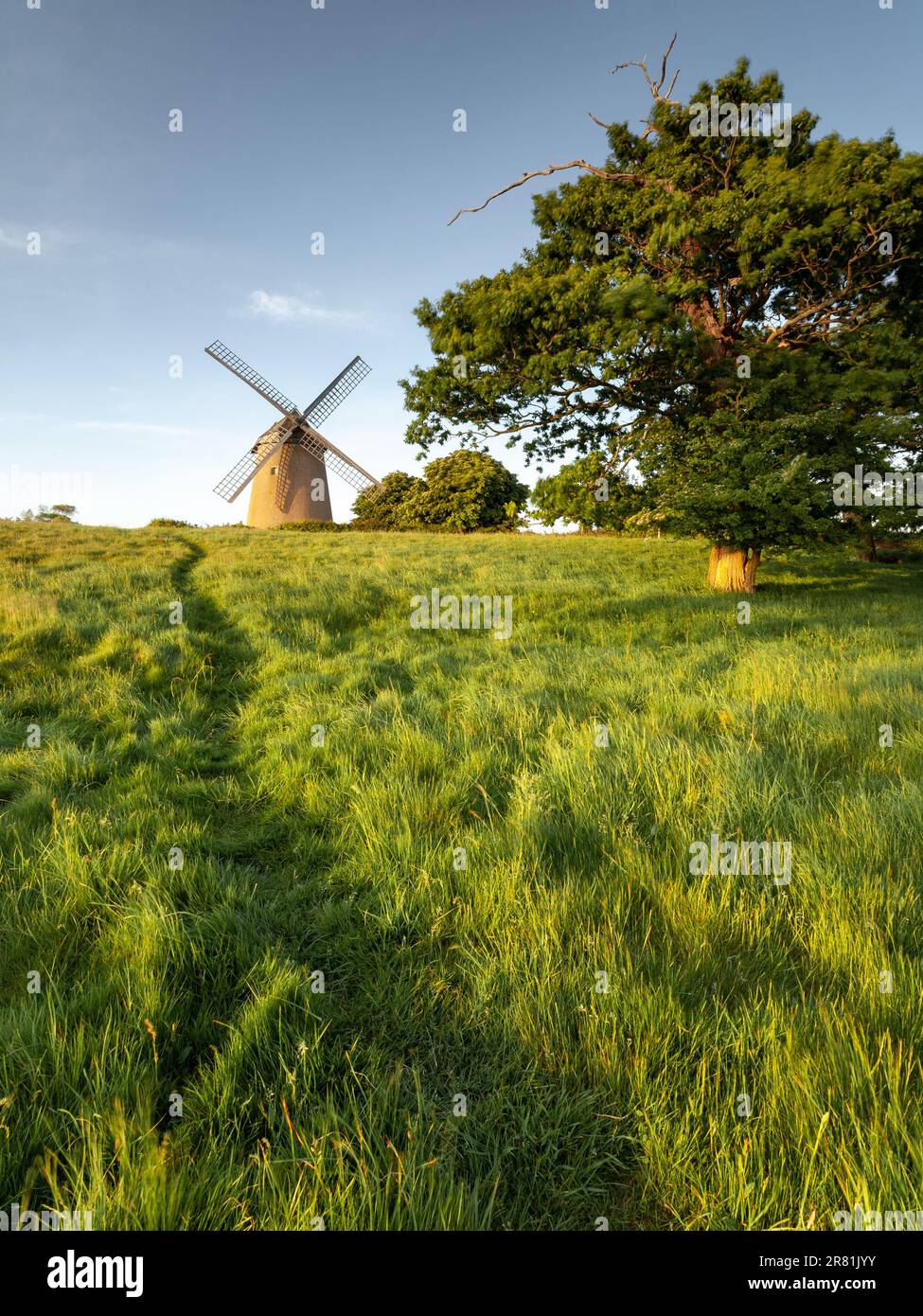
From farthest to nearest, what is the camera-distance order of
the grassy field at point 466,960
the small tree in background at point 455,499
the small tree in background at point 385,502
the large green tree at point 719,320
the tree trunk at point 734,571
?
1. the small tree in background at point 385,502
2. the small tree in background at point 455,499
3. the tree trunk at point 734,571
4. the large green tree at point 719,320
5. the grassy field at point 466,960

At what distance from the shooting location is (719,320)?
13.5m

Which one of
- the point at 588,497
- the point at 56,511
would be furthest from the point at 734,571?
the point at 56,511

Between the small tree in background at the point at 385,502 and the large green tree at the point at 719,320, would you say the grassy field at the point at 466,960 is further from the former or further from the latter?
the small tree in background at the point at 385,502

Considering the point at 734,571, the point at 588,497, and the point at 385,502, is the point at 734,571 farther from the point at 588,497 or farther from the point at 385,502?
the point at 385,502

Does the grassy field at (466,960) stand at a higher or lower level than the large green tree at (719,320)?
lower

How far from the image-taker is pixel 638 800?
341 cm

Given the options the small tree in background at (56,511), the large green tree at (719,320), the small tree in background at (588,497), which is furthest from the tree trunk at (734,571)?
the small tree in background at (56,511)

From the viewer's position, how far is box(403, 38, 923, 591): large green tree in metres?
10.6

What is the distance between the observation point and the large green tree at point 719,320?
34.8 ft

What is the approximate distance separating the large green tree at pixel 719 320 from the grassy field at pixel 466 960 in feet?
23.5

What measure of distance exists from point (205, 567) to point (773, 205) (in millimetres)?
17301

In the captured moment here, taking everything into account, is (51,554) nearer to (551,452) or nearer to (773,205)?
(551,452)

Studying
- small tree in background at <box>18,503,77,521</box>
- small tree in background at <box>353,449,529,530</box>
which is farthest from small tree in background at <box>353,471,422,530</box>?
small tree in background at <box>18,503,77,521</box>
